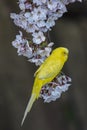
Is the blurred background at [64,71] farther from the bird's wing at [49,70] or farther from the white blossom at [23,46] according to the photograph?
the bird's wing at [49,70]

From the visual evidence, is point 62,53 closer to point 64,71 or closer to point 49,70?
point 49,70

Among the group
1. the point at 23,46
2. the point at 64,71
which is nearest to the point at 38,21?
the point at 23,46

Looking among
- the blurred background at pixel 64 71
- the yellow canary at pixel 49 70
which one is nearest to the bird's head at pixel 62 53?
the yellow canary at pixel 49 70

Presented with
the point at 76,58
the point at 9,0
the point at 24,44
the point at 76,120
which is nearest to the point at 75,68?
the point at 76,58

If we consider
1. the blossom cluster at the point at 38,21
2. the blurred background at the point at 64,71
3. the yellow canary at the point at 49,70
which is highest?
the blossom cluster at the point at 38,21

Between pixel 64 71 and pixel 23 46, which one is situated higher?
pixel 23 46
